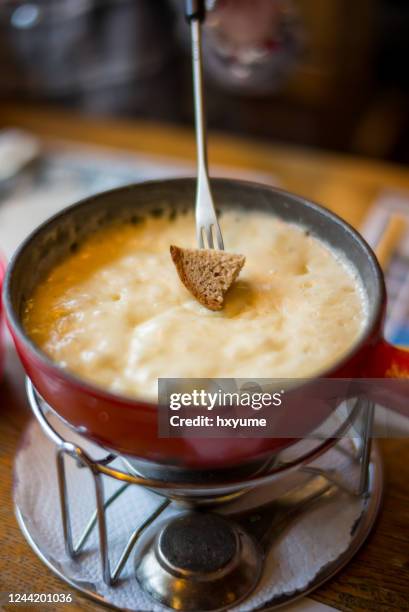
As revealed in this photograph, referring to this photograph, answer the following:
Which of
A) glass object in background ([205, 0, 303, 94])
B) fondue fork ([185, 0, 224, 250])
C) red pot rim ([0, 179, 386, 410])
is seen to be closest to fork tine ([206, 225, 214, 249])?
fondue fork ([185, 0, 224, 250])

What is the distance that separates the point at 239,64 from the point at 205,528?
0.91 m

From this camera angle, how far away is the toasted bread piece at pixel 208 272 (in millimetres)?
747

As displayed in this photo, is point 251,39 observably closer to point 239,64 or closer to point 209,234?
point 239,64

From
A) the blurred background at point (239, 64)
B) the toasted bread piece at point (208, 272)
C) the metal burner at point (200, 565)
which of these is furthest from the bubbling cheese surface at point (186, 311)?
the blurred background at point (239, 64)

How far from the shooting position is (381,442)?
89 centimetres

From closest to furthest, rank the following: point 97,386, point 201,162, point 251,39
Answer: point 97,386 → point 201,162 → point 251,39

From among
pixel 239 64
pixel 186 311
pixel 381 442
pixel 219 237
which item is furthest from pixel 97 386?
pixel 239 64

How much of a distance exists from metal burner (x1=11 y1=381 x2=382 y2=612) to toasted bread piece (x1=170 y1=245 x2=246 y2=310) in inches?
7.2

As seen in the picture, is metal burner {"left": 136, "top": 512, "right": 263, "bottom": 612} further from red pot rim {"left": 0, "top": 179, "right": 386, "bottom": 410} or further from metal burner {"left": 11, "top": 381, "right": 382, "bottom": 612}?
red pot rim {"left": 0, "top": 179, "right": 386, "bottom": 410}

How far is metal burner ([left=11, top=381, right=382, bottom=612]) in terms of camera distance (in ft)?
2.19

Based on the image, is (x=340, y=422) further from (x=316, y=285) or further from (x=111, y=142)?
(x=111, y=142)

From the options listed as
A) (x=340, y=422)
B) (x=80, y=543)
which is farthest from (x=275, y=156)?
(x=80, y=543)

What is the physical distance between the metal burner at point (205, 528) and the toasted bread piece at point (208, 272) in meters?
0.18

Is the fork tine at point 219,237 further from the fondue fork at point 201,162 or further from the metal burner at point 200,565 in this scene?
the metal burner at point 200,565
